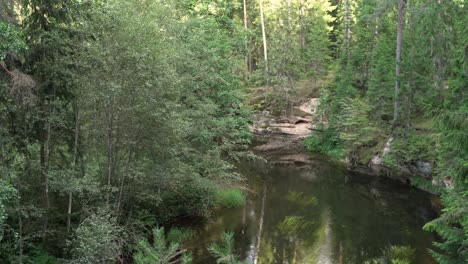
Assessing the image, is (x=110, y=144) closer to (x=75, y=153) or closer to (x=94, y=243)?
(x=75, y=153)

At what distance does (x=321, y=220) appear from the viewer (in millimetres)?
20391

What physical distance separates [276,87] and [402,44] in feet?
45.4

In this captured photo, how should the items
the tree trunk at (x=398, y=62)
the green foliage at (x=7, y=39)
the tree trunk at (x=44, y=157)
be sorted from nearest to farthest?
the green foliage at (x=7, y=39)
the tree trunk at (x=44, y=157)
the tree trunk at (x=398, y=62)

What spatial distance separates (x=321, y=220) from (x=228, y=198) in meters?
4.75

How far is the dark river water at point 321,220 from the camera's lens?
16703 millimetres

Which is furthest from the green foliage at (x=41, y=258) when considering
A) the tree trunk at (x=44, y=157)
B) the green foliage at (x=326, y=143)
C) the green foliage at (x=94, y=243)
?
the green foliage at (x=326, y=143)

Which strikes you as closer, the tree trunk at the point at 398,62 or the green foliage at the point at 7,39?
the green foliage at the point at 7,39

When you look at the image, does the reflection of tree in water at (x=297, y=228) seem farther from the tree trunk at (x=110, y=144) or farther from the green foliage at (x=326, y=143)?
the green foliage at (x=326, y=143)

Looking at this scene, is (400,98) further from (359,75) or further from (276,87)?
(276,87)

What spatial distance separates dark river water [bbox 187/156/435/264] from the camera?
16.7 m

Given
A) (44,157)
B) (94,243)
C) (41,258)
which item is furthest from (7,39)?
(41,258)

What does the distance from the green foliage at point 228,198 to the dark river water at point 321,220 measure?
15.6 inches

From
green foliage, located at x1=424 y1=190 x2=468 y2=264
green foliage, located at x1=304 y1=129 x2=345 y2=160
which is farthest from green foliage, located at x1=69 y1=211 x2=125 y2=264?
green foliage, located at x1=304 y1=129 x2=345 y2=160

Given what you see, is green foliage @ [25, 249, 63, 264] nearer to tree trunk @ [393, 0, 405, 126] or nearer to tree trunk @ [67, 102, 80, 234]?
tree trunk @ [67, 102, 80, 234]
